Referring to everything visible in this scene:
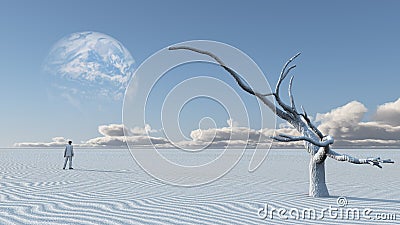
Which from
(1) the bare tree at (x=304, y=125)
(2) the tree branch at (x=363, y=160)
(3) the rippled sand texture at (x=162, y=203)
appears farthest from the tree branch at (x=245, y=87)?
(3) the rippled sand texture at (x=162, y=203)

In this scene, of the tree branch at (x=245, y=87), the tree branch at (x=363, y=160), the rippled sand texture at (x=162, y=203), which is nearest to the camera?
the rippled sand texture at (x=162, y=203)

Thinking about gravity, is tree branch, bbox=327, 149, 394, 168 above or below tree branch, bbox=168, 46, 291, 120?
below

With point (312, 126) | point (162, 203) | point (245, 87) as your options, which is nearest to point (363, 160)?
point (312, 126)

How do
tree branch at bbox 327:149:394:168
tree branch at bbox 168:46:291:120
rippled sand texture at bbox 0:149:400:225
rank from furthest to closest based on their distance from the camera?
tree branch at bbox 168:46:291:120 → tree branch at bbox 327:149:394:168 → rippled sand texture at bbox 0:149:400:225

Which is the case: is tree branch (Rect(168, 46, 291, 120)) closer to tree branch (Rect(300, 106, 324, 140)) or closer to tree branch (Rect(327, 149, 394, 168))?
tree branch (Rect(300, 106, 324, 140))

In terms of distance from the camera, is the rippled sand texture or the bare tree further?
the bare tree

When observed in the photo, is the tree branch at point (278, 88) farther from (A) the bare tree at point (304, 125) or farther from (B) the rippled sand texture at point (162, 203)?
(B) the rippled sand texture at point (162, 203)

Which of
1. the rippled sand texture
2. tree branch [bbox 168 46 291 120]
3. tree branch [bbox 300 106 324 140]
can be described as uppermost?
tree branch [bbox 168 46 291 120]

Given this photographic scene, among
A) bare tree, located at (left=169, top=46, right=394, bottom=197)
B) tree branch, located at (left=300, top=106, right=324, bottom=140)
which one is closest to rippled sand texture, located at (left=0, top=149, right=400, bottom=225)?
bare tree, located at (left=169, top=46, right=394, bottom=197)

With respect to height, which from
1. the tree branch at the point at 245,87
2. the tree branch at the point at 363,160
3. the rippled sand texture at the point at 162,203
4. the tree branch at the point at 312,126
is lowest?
the rippled sand texture at the point at 162,203

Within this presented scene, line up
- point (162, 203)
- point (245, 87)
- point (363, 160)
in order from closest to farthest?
1. point (162, 203)
2. point (363, 160)
3. point (245, 87)

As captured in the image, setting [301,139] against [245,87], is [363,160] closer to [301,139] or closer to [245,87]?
[301,139]

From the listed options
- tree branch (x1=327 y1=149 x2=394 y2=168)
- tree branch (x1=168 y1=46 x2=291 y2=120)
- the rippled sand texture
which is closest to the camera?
the rippled sand texture

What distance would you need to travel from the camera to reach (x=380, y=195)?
7770 mm
